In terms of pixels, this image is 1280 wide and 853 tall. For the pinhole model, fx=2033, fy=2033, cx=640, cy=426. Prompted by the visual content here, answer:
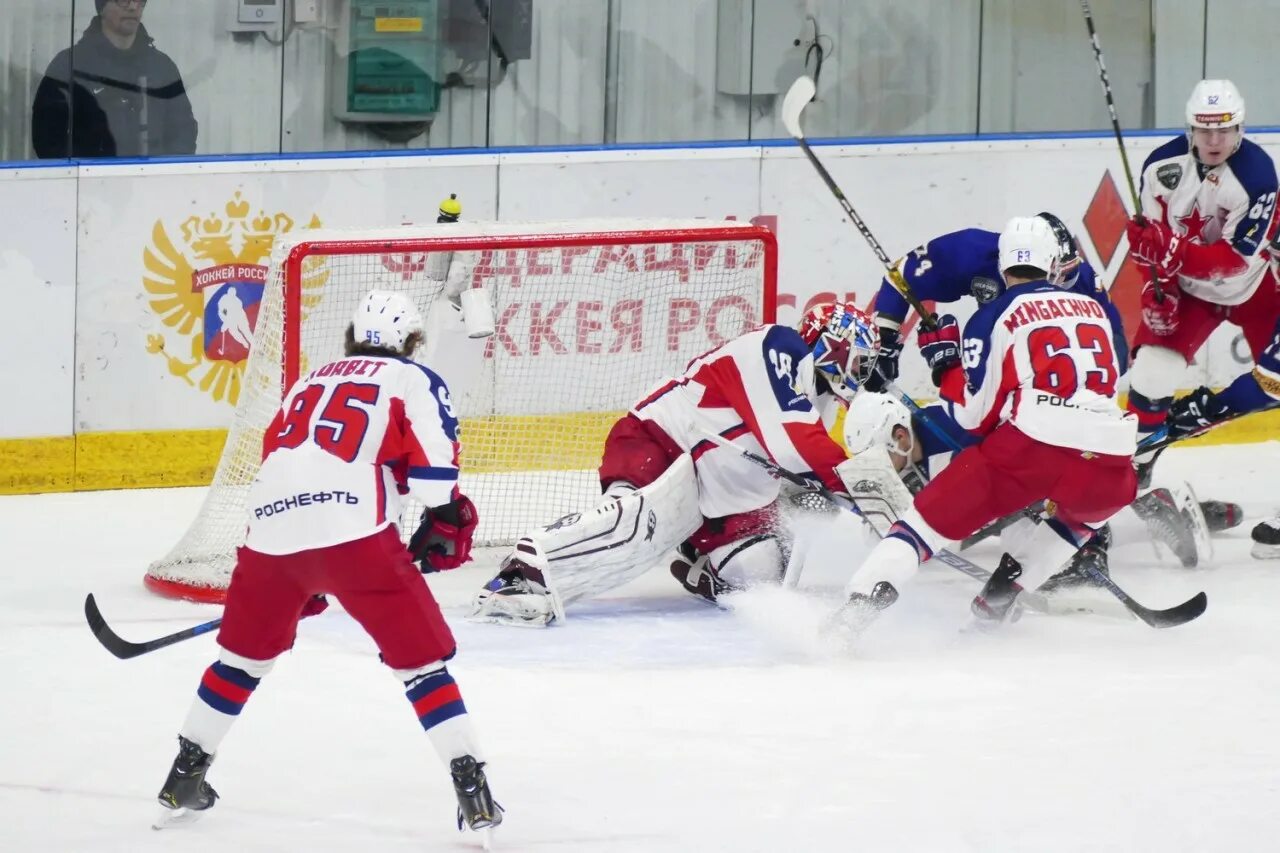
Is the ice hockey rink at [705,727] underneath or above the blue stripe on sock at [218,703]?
underneath

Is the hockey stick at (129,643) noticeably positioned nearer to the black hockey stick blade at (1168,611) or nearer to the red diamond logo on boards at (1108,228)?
the black hockey stick blade at (1168,611)

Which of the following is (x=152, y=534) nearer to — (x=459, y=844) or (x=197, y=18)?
(x=197, y=18)

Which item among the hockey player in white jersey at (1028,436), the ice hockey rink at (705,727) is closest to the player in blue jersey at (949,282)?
the ice hockey rink at (705,727)

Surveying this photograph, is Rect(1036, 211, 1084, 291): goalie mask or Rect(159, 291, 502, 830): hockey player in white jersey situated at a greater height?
Rect(1036, 211, 1084, 291): goalie mask

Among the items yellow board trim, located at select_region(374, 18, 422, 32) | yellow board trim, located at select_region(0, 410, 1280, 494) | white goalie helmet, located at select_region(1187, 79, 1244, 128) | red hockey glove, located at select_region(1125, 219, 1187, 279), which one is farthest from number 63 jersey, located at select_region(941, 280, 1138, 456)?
yellow board trim, located at select_region(374, 18, 422, 32)

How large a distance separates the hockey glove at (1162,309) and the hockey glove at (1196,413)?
0.20 meters

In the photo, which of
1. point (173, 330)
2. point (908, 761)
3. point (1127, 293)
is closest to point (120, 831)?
point (908, 761)

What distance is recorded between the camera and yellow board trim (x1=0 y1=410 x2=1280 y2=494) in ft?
19.1

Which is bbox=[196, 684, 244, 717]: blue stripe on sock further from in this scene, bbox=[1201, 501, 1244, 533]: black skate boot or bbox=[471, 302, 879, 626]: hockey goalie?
bbox=[1201, 501, 1244, 533]: black skate boot

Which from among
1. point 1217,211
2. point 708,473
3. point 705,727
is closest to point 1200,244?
point 1217,211

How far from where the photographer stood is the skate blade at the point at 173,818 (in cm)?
340

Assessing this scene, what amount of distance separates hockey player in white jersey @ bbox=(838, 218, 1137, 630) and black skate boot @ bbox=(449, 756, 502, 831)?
4.72 feet

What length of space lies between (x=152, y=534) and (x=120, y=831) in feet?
8.27

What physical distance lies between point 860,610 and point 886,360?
1.25 m
